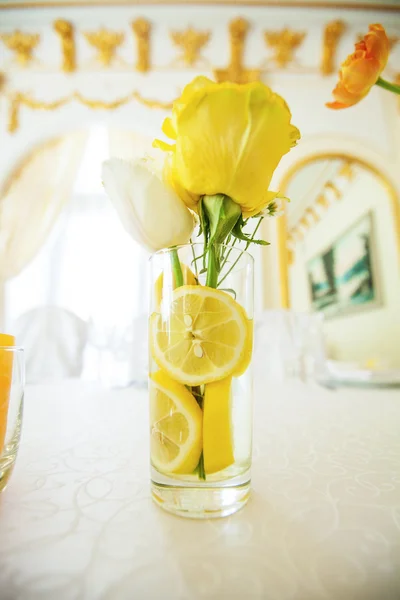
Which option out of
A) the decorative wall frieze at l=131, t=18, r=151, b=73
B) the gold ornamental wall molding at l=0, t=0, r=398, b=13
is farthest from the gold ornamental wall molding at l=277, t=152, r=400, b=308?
the decorative wall frieze at l=131, t=18, r=151, b=73

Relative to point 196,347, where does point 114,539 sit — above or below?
below

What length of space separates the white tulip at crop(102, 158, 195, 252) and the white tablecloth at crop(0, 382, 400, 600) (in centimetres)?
23

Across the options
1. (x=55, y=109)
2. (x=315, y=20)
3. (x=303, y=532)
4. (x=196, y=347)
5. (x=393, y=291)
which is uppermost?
(x=315, y=20)

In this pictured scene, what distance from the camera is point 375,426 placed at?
21.1 inches

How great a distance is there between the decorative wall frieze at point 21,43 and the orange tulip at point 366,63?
9.96ft

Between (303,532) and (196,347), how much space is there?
0.49 feet

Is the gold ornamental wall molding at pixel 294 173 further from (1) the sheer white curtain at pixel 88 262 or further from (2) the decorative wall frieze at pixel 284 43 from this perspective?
(1) the sheer white curtain at pixel 88 262

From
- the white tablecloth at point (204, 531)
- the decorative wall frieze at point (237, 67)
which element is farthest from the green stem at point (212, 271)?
the decorative wall frieze at point (237, 67)

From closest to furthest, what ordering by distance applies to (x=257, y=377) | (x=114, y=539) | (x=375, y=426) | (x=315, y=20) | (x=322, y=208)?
(x=114, y=539), (x=375, y=426), (x=257, y=377), (x=315, y=20), (x=322, y=208)

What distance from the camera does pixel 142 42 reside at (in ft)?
7.93

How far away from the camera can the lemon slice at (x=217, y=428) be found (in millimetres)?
254

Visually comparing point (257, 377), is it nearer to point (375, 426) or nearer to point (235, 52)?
point (375, 426)

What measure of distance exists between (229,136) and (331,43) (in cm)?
297

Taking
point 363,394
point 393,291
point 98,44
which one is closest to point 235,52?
point 98,44
